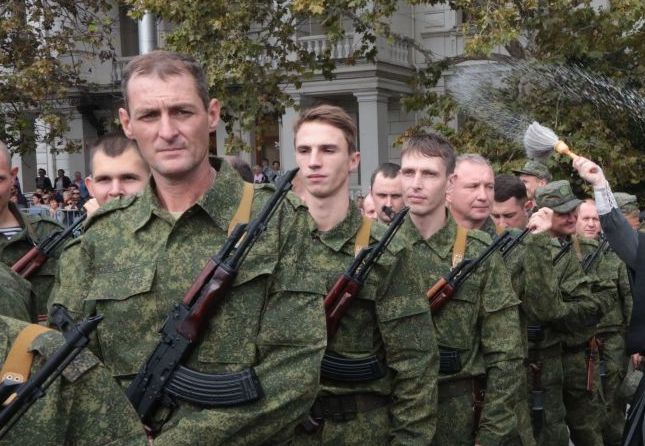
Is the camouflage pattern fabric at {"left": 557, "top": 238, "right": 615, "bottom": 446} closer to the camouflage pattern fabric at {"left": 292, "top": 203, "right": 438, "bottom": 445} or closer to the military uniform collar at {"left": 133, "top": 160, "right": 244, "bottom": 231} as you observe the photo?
the camouflage pattern fabric at {"left": 292, "top": 203, "right": 438, "bottom": 445}

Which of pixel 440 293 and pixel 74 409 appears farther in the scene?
pixel 440 293

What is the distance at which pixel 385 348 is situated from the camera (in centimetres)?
373

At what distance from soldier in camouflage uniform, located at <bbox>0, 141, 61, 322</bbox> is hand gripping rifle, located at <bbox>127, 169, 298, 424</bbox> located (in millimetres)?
1811

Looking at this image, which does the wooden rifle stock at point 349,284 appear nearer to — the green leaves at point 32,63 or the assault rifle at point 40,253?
the assault rifle at point 40,253

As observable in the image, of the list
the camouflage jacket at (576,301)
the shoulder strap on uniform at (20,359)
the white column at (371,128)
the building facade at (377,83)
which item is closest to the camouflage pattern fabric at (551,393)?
the camouflage jacket at (576,301)

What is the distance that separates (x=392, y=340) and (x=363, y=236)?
0.43m

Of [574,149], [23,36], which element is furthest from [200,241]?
[23,36]

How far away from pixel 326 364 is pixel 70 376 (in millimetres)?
1840

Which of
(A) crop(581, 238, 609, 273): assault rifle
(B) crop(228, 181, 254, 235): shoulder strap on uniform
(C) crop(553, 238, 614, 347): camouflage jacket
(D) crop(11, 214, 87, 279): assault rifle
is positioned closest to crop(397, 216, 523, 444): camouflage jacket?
(D) crop(11, 214, 87, 279): assault rifle

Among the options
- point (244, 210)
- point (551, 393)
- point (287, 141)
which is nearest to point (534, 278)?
point (551, 393)

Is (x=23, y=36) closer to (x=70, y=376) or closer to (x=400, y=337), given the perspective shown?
(x=400, y=337)

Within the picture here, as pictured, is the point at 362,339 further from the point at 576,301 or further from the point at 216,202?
the point at 576,301

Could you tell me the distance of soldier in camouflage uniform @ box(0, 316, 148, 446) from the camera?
189cm

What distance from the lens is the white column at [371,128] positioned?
26484 millimetres
